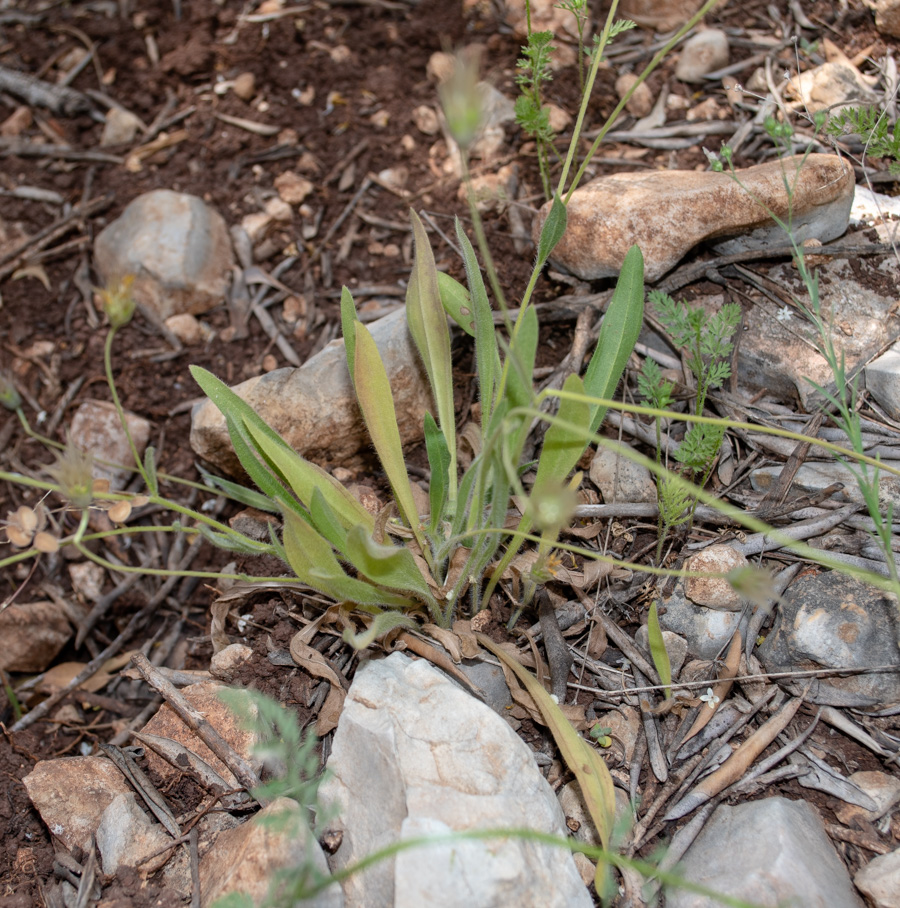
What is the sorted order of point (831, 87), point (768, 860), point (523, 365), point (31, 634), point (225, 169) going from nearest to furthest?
point (768, 860)
point (523, 365)
point (31, 634)
point (831, 87)
point (225, 169)

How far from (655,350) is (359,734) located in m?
1.50

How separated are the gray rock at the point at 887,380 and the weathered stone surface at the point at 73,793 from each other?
2222 mm

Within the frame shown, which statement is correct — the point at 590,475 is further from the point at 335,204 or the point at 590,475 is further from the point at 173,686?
the point at 335,204

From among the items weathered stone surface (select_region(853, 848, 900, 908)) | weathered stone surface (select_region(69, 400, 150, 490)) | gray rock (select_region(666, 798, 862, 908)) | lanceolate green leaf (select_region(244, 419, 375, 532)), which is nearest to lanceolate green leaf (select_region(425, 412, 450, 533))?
lanceolate green leaf (select_region(244, 419, 375, 532))

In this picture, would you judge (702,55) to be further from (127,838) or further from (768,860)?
(127,838)

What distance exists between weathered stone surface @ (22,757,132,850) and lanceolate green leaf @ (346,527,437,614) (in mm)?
831

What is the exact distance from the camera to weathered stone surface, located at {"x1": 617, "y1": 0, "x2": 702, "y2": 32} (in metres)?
3.16

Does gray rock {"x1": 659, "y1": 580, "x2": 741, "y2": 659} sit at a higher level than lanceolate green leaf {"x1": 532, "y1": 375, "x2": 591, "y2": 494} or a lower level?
lower

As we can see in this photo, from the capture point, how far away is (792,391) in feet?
7.34

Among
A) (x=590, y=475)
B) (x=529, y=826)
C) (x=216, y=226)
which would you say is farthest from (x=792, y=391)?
(x=216, y=226)

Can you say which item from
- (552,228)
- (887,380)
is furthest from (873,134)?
(552,228)

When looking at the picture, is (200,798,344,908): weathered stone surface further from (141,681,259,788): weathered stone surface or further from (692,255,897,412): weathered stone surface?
(692,255,897,412): weathered stone surface

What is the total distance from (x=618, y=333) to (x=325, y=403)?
933 mm

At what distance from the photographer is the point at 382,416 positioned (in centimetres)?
207
